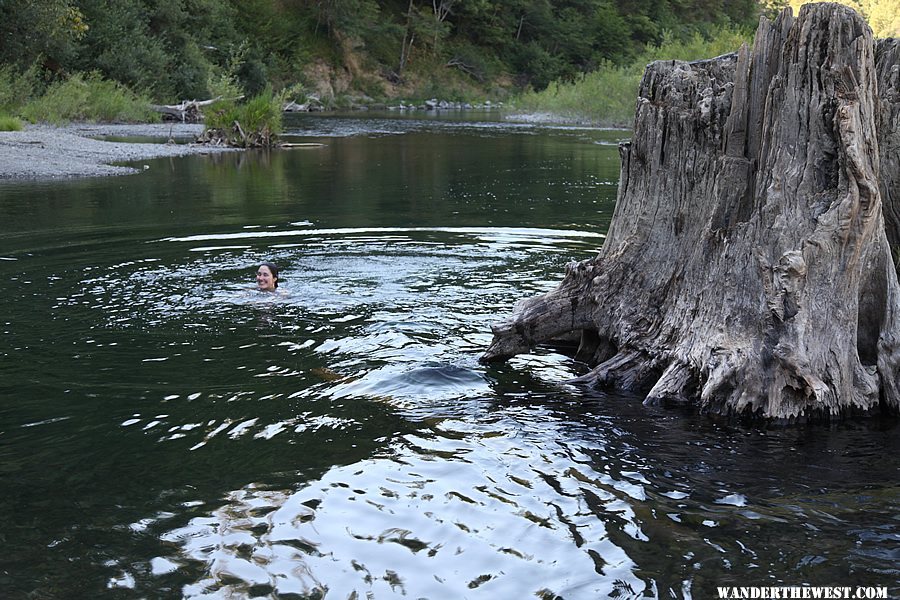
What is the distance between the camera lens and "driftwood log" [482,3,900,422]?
632 cm

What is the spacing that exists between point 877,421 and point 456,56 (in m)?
78.6

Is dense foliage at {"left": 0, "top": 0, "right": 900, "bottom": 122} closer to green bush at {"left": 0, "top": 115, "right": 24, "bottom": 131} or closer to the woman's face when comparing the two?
green bush at {"left": 0, "top": 115, "right": 24, "bottom": 131}

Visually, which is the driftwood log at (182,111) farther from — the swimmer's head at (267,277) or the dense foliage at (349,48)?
the swimmer's head at (267,277)

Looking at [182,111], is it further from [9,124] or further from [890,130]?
[890,130]

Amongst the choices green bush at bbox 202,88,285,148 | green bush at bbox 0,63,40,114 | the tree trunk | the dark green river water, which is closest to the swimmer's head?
the dark green river water

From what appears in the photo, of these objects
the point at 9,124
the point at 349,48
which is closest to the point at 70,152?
the point at 9,124

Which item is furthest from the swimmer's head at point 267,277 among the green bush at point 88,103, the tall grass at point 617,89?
the tall grass at point 617,89

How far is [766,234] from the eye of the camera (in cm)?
666

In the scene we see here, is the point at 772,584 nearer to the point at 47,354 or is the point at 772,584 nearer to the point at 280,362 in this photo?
the point at 280,362

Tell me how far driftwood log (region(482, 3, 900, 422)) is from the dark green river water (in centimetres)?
38

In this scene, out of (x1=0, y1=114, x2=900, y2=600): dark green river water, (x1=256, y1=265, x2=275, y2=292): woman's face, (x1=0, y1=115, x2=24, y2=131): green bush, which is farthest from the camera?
(x1=0, y1=115, x2=24, y2=131): green bush

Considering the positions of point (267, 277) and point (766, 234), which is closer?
point (766, 234)

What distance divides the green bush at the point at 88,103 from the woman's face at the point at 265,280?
2665 cm

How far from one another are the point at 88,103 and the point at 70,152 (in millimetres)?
14052
